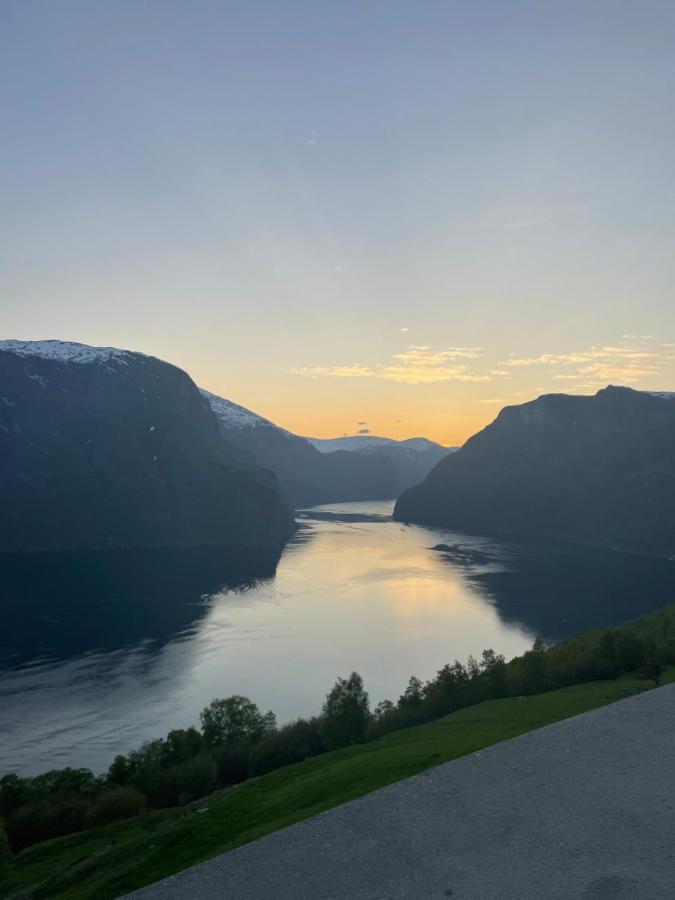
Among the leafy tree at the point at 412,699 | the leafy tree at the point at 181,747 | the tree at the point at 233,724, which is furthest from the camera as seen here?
the leafy tree at the point at 412,699

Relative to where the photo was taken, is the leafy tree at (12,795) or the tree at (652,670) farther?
the leafy tree at (12,795)

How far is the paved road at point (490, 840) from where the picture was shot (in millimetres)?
17719

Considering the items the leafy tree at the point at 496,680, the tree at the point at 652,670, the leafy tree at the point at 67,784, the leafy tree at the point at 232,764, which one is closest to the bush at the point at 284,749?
the leafy tree at the point at 232,764

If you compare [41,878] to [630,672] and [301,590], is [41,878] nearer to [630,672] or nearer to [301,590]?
[630,672]

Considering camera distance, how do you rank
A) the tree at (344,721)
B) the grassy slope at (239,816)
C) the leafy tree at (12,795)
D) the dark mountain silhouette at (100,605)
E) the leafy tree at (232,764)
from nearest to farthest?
the grassy slope at (239,816) → the leafy tree at (12,795) → the tree at (344,721) → the leafy tree at (232,764) → the dark mountain silhouette at (100,605)

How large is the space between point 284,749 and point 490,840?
125ft

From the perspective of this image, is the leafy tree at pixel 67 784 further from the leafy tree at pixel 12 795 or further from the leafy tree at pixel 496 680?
the leafy tree at pixel 496 680

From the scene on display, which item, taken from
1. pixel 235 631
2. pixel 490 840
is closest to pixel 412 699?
pixel 490 840

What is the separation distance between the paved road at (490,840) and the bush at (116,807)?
3023cm

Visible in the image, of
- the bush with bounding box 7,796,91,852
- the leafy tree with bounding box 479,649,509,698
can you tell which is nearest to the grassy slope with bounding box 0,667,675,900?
the bush with bounding box 7,796,91,852

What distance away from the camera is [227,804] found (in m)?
30.6

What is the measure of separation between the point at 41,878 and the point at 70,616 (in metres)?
106

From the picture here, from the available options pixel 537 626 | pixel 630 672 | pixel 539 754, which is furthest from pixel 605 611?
pixel 539 754

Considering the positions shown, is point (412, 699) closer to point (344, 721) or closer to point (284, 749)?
point (344, 721)
